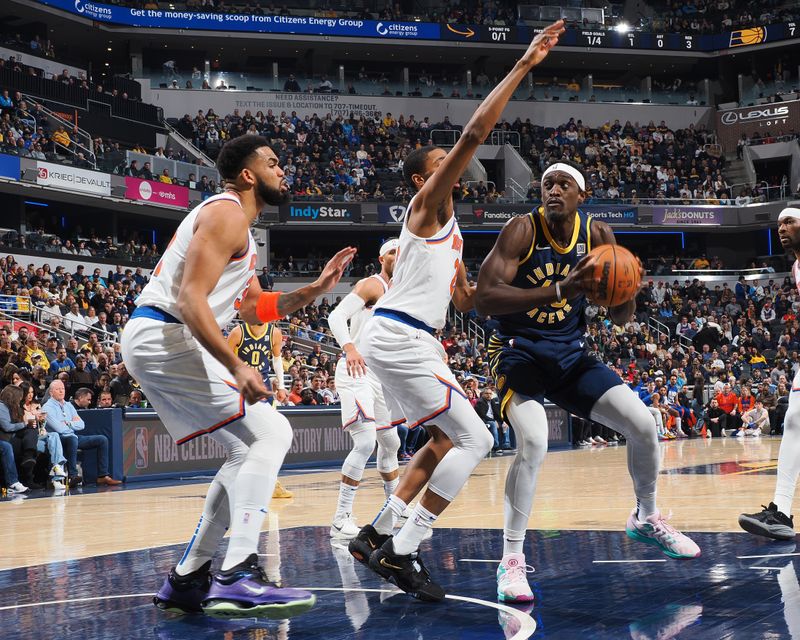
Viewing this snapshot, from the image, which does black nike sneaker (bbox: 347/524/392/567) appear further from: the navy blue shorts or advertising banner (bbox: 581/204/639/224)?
advertising banner (bbox: 581/204/639/224)

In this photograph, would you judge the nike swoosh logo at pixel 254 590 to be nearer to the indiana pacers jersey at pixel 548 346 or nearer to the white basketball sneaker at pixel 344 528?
the indiana pacers jersey at pixel 548 346

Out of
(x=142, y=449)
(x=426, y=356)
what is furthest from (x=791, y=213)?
(x=142, y=449)

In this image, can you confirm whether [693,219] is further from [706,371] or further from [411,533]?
[411,533]

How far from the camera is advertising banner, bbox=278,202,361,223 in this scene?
3709cm

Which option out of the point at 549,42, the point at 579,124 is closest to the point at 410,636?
the point at 549,42

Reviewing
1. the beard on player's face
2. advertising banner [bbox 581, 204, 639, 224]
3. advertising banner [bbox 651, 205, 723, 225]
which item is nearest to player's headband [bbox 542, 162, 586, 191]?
the beard on player's face

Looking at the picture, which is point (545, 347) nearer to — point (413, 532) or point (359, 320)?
point (413, 532)

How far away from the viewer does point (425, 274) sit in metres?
5.62

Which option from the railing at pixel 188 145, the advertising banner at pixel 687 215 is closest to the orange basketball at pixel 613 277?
the railing at pixel 188 145

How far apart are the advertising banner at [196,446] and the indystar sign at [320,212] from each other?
62.1 feet

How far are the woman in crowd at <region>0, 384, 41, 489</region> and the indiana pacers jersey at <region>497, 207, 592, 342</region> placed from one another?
9680 millimetres

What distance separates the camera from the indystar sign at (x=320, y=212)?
122ft

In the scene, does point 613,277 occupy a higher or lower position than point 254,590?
higher

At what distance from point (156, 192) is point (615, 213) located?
1873 cm
